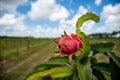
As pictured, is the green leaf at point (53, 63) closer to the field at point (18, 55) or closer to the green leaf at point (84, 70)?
the green leaf at point (84, 70)

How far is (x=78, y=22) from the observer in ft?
2.62

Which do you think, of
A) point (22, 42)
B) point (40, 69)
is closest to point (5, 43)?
point (22, 42)

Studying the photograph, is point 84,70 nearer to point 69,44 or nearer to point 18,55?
point 69,44

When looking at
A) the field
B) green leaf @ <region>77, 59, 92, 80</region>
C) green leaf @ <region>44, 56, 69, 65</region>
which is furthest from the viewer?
the field

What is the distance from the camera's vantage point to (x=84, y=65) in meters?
0.71

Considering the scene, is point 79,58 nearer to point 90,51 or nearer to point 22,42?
point 90,51

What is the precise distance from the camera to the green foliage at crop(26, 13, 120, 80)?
0.69 metres

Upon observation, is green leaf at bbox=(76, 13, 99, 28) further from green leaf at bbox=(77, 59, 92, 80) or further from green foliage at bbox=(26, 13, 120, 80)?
green leaf at bbox=(77, 59, 92, 80)

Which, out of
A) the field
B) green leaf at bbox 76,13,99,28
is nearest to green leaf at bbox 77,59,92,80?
green leaf at bbox 76,13,99,28

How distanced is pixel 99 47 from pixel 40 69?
0.65 ft

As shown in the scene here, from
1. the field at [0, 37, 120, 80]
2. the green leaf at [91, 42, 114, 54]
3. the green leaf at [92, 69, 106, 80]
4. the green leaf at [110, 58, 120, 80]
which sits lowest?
the field at [0, 37, 120, 80]

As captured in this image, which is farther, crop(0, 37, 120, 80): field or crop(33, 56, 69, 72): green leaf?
crop(0, 37, 120, 80): field

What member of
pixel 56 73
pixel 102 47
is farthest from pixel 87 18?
pixel 56 73

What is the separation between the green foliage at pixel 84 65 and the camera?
0.69 m
